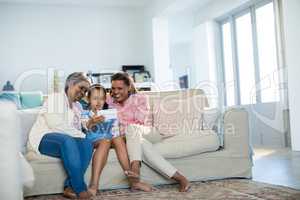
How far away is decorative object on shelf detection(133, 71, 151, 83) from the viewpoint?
7383 mm

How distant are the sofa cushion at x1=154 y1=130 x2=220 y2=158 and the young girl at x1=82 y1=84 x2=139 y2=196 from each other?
0.97ft

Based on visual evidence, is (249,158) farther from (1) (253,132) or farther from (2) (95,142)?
(1) (253,132)

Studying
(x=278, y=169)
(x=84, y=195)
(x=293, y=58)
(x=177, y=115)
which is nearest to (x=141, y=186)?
(x=84, y=195)

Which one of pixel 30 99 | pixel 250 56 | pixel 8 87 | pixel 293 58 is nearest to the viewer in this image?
pixel 293 58

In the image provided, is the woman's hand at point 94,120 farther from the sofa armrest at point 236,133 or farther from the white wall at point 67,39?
the white wall at point 67,39

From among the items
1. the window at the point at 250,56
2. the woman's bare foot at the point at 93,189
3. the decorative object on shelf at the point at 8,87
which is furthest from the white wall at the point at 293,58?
the decorative object on shelf at the point at 8,87

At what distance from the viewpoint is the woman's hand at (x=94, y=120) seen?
2.89 meters

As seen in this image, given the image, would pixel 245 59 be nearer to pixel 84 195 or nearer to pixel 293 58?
pixel 293 58

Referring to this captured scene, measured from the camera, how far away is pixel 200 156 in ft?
10.1

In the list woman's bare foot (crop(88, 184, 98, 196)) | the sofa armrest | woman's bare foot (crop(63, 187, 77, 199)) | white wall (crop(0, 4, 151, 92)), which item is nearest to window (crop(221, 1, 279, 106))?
white wall (crop(0, 4, 151, 92))

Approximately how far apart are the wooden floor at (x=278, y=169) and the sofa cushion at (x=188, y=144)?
46cm

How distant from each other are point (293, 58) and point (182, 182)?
3028mm

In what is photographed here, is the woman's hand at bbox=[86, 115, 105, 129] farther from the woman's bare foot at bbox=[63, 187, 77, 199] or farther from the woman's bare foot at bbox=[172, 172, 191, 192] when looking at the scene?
the woman's bare foot at bbox=[172, 172, 191, 192]

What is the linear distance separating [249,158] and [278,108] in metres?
3.08
